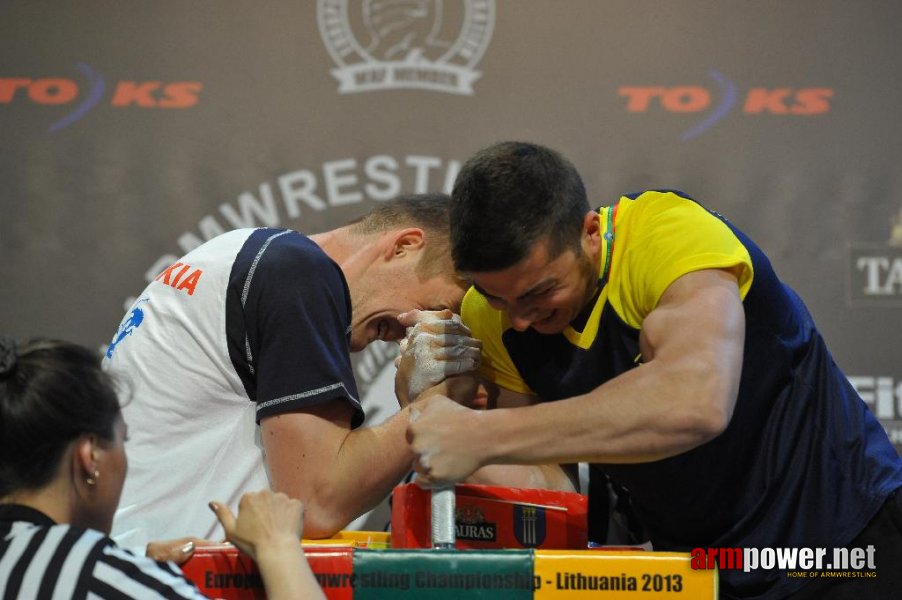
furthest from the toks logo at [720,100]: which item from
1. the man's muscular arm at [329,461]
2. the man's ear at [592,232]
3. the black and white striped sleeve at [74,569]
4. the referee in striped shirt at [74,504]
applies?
the black and white striped sleeve at [74,569]

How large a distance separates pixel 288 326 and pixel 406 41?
1.54 m

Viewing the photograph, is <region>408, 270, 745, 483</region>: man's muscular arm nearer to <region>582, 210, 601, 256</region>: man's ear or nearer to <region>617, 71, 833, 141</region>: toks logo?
<region>582, 210, 601, 256</region>: man's ear

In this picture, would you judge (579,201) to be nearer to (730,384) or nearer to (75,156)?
(730,384)

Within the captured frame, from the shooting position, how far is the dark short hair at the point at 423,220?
1.88m

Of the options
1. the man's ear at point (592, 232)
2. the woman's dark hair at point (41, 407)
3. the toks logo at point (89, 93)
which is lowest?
the woman's dark hair at point (41, 407)

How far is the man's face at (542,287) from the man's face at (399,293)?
1.13 feet

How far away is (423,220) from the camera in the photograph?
1.94m

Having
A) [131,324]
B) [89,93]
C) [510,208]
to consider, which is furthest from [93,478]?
[89,93]

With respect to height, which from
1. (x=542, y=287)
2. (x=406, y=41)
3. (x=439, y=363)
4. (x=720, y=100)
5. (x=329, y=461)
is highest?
(x=406, y=41)

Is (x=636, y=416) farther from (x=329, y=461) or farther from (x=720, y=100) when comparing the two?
(x=720, y=100)

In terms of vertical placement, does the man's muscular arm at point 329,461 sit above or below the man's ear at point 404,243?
below

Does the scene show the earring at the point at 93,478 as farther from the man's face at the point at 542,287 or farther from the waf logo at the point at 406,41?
the waf logo at the point at 406,41

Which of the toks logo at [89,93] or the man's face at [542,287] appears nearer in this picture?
the man's face at [542,287]

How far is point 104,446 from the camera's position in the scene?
122 cm
